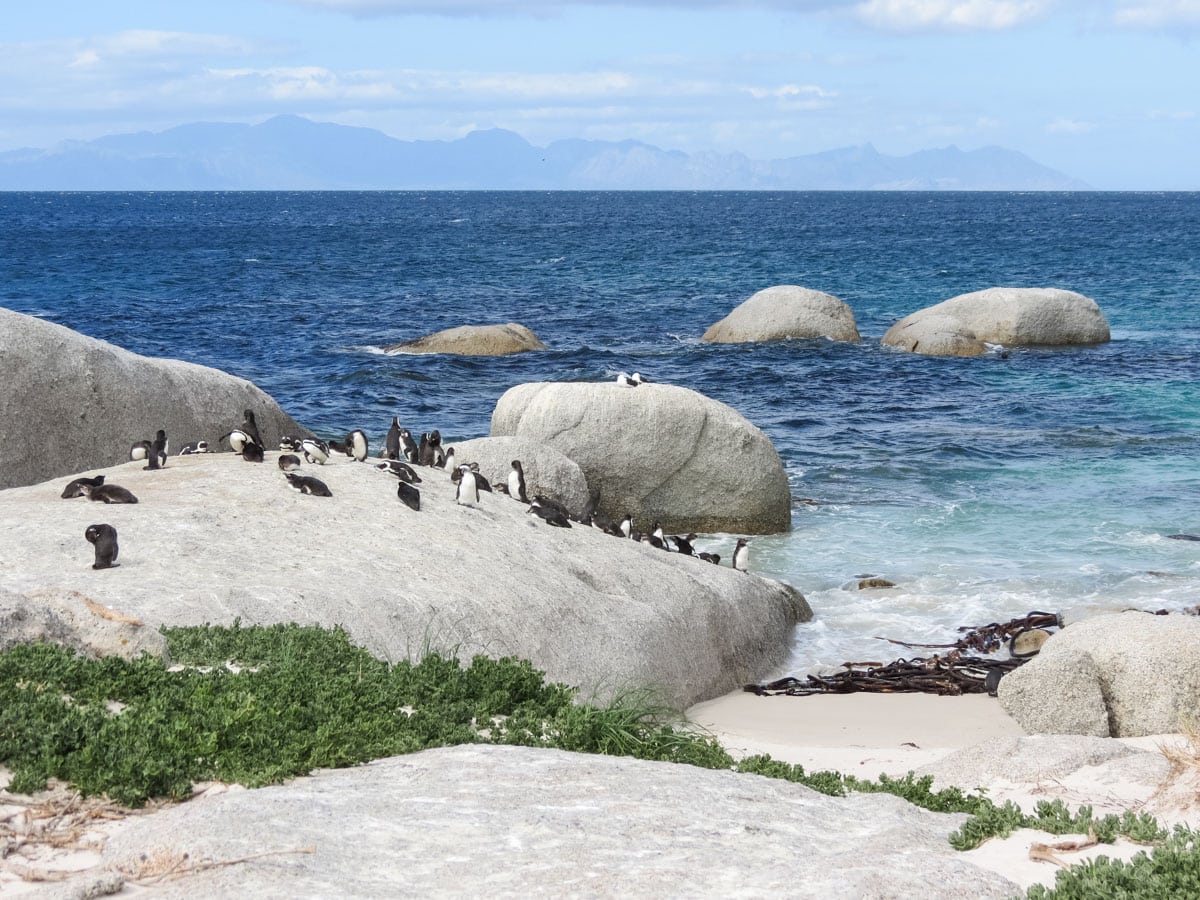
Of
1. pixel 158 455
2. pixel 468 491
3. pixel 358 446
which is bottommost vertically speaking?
pixel 468 491

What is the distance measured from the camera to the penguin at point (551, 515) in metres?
14.7

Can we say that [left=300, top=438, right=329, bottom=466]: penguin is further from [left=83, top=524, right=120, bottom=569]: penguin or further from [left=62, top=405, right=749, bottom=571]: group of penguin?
[left=83, top=524, right=120, bottom=569]: penguin

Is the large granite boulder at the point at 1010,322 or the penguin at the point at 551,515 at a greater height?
the large granite boulder at the point at 1010,322

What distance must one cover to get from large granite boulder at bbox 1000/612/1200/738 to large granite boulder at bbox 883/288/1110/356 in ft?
87.7

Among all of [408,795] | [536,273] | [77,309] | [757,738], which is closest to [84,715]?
[408,795]

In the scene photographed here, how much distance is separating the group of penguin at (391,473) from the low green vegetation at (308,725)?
9.69ft

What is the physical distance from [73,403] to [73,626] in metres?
9.30

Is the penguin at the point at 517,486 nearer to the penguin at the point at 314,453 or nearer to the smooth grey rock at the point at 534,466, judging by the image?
the smooth grey rock at the point at 534,466

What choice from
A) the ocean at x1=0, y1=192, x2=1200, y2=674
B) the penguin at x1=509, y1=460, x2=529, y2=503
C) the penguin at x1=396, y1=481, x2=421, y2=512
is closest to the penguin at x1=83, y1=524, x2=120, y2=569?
the penguin at x1=396, y1=481, x2=421, y2=512

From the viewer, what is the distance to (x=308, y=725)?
7.76m

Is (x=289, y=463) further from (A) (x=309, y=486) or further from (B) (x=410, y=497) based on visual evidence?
(B) (x=410, y=497)

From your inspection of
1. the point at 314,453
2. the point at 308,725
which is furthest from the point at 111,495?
the point at 308,725

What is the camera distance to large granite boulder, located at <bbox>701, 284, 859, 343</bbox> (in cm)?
3994

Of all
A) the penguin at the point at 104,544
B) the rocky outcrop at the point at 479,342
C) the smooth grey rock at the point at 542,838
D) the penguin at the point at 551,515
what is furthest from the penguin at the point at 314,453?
the rocky outcrop at the point at 479,342
